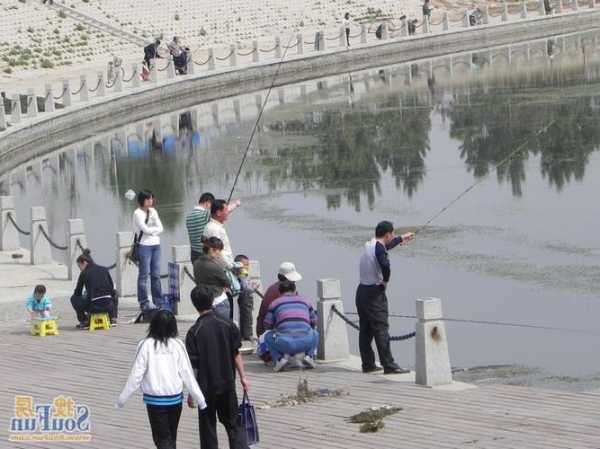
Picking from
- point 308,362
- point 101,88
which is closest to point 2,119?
point 101,88

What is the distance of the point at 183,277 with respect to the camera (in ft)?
63.1

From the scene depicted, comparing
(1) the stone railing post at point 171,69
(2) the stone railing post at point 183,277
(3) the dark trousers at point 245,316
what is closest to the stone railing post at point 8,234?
(2) the stone railing post at point 183,277

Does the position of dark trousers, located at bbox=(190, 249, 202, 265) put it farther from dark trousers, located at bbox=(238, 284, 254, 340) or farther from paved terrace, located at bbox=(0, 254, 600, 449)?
paved terrace, located at bbox=(0, 254, 600, 449)

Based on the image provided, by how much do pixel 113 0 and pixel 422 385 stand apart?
57.1 m

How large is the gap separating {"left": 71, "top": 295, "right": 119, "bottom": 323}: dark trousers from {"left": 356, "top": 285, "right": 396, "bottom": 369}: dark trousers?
12.4ft

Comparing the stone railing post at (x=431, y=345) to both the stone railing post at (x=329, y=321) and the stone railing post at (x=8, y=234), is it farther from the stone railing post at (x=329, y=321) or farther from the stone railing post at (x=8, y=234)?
the stone railing post at (x=8, y=234)

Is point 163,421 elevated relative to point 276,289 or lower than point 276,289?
lower

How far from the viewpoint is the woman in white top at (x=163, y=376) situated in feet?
36.9

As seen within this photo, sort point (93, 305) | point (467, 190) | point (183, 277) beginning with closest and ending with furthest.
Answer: point (93, 305)
point (183, 277)
point (467, 190)

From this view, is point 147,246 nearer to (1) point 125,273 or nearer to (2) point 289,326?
(1) point 125,273

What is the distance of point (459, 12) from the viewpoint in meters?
83.2

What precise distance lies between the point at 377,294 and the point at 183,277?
402 centimetres

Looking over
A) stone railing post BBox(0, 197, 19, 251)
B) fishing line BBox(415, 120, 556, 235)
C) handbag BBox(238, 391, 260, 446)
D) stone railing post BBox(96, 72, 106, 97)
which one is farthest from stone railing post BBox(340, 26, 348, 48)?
handbag BBox(238, 391, 260, 446)

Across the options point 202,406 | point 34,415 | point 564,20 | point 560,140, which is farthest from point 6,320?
point 564,20
